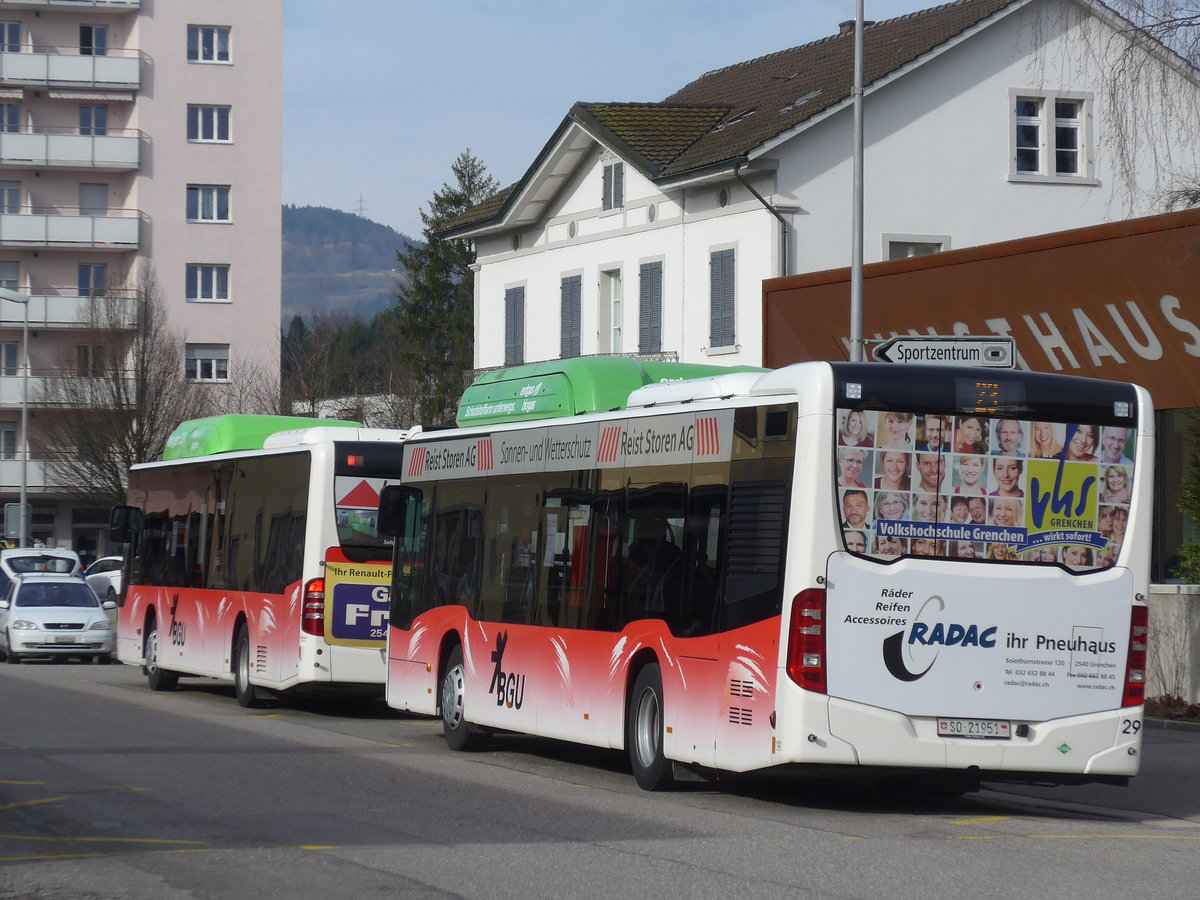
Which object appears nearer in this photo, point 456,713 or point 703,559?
point 703,559

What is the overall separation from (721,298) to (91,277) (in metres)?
43.4

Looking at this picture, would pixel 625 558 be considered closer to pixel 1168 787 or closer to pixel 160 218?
pixel 1168 787

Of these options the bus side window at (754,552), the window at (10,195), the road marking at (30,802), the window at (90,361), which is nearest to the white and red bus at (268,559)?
the road marking at (30,802)

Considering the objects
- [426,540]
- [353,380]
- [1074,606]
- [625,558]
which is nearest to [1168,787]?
[1074,606]

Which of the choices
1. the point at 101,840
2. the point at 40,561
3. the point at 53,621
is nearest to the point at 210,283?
the point at 40,561

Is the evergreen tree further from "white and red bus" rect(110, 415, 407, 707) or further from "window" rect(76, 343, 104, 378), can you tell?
"white and red bus" rect(110, 415, 407, 707)

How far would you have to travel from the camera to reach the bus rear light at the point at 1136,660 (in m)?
12.1

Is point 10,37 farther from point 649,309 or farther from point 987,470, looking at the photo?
point 987,470

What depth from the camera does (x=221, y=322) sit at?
74.0 meters

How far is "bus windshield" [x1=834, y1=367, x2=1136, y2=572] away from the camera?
1162 centimetres

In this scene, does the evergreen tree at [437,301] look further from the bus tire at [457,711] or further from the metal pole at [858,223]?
the bus tire at [457,711]

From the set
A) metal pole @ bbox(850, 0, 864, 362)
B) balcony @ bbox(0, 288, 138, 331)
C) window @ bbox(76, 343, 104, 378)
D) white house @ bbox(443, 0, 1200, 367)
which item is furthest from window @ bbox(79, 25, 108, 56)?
metal pole @ bbox(850, 0, 864, 362)

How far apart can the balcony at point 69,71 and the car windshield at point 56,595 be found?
41511mm

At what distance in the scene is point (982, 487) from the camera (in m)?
11.9
